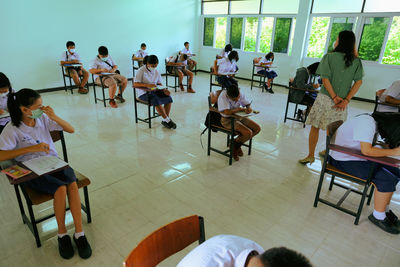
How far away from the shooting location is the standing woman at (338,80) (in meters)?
2.72

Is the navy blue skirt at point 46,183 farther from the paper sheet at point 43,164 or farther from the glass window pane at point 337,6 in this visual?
the glass window pane at point 337,6

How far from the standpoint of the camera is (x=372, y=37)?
21.3 ft

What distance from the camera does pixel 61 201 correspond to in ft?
5.94

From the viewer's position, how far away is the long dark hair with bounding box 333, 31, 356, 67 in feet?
8.71

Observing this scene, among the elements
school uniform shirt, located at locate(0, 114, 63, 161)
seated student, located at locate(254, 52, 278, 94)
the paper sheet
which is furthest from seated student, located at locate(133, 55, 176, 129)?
seated student, located at locate(254, 52, 278, 94)

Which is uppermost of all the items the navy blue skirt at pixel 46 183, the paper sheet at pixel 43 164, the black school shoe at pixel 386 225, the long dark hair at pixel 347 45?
the long dark hair at pixel 347 45

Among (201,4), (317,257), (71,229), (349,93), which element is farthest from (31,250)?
(201,4)

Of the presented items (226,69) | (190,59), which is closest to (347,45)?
(226,69)

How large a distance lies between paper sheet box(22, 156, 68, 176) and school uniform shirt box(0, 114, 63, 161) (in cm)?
15

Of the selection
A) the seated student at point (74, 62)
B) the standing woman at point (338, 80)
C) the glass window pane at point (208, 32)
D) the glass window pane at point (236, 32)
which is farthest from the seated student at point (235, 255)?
the glass window pane at point (208, 32)

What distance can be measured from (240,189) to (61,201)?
1682mm

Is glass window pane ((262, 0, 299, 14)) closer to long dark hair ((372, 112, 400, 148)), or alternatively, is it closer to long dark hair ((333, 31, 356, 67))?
long dark hair ((333, 31, 356, 67))

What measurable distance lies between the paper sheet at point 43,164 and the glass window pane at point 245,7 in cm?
835

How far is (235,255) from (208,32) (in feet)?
32.8
